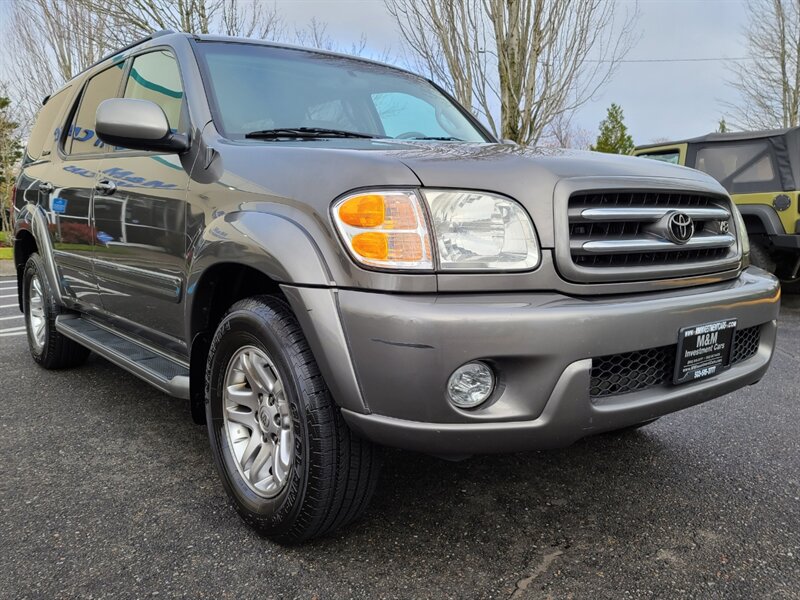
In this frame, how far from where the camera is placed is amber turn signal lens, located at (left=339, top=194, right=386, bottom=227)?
1.68 meters

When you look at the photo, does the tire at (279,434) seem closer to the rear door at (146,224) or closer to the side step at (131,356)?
the side step at (131,356)

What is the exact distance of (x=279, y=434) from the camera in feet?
6.52

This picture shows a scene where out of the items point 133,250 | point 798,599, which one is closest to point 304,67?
point 133,250

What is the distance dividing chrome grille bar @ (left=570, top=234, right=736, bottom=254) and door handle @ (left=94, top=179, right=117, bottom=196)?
211cm

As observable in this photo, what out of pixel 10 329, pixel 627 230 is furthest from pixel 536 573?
pixel 10 329

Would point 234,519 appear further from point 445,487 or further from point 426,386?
point 426,386

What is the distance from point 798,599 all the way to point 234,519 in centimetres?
171

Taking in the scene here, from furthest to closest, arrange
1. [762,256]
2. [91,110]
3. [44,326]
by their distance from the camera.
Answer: [762,256] < [44,326] < [91,110]

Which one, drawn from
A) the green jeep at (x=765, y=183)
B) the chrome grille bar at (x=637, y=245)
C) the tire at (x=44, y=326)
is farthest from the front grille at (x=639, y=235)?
the green jeep at (x=765, y=183)

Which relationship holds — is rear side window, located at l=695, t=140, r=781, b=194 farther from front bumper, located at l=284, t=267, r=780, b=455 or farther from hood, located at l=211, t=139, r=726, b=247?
front bumper, located at l=284, t=267, r=780, b=455

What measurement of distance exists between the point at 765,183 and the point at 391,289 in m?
6.67

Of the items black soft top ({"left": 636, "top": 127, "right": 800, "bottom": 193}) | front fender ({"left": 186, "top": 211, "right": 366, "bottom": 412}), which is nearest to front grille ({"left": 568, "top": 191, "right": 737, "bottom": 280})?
front fender ({"left": 186, "top": 211, "right": 366, "bottom": 412})

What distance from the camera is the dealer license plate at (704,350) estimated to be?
1.86 meters

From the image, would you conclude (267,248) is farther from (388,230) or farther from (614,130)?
(614,130)
